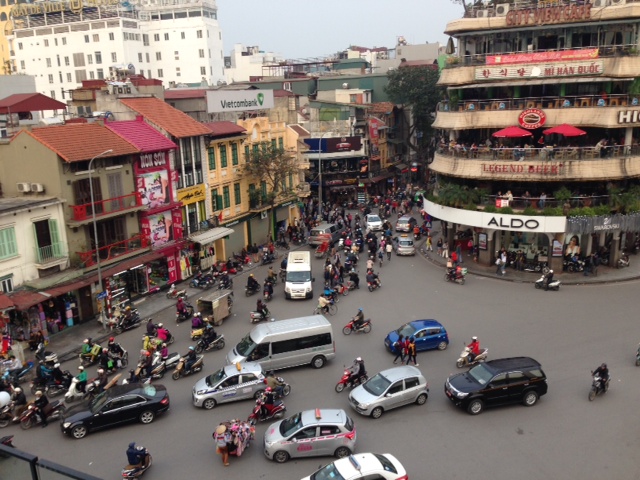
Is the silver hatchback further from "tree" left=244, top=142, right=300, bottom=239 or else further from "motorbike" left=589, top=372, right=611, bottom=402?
"tree" left=244, top=142, right=300, bottom=239

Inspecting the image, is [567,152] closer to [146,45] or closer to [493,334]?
[493,334]

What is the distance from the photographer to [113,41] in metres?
85.4

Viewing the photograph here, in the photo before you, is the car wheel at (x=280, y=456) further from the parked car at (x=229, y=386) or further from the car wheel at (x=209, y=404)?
the car wheel at (x=209, y=404)

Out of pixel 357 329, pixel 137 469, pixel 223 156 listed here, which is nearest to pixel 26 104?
pixel 223 156

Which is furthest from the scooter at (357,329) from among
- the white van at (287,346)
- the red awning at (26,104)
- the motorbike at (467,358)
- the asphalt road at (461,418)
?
the red awning at (26,104)

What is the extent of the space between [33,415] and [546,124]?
3139 centimetres

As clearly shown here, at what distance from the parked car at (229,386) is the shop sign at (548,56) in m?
26.0

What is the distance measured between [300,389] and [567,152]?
75.1 ft

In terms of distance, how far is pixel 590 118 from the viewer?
34.0m

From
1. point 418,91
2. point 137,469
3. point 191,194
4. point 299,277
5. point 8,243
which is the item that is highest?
point 418,91

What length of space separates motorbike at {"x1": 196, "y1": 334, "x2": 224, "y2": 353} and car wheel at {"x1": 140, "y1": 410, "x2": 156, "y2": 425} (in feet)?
19.3

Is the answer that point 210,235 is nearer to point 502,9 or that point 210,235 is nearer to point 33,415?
point 33,415

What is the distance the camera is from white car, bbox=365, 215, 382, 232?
47812mm

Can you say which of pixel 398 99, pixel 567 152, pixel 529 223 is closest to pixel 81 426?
pixel 529 223
